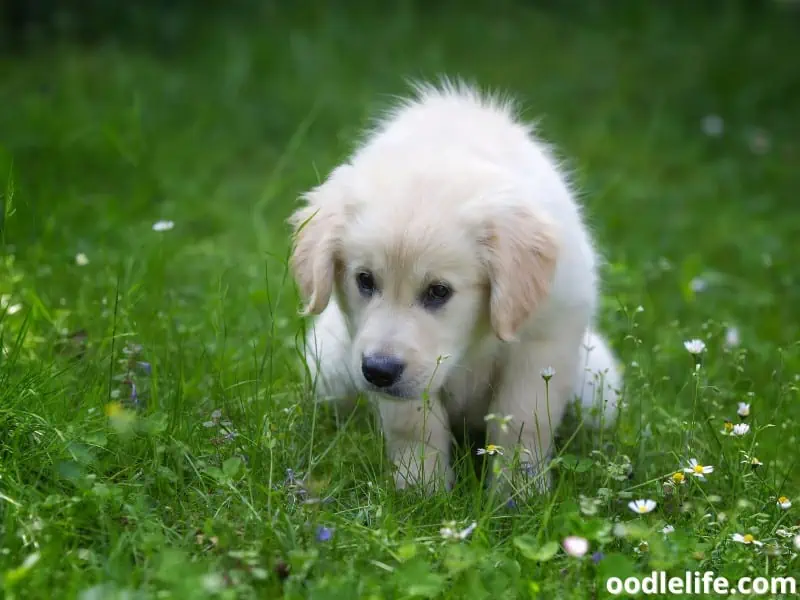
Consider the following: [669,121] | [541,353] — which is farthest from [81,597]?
[669,121]

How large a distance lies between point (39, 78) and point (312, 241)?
Answer: 16.2 feet

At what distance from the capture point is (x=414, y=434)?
3.17 metres

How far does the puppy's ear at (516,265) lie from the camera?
9.59ft

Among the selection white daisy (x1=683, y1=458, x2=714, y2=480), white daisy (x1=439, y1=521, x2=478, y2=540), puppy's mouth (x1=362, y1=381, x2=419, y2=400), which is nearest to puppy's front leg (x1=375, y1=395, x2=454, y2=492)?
puppy's mouth (x1=362, y1=381, x2=419, y2=400)

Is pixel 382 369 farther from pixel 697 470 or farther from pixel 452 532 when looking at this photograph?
pixel 697 470

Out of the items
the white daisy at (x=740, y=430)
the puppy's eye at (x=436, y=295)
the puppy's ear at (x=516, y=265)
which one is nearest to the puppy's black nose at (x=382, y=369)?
the puppy's eye at (x=436, y=295)

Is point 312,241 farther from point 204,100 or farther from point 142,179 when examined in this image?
point 204,100

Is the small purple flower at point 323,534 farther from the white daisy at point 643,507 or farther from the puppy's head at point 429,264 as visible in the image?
the white daisy at point 643,507

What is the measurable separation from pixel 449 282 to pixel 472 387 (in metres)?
0.51

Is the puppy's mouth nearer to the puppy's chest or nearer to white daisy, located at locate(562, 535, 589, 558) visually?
the puppy's chest

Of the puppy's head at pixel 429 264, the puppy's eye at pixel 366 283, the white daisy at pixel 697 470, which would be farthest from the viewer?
the puppy's eye at pixel 366 283

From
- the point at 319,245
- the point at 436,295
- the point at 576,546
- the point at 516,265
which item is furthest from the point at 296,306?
the point at 576,546

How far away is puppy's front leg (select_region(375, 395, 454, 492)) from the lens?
122 inches

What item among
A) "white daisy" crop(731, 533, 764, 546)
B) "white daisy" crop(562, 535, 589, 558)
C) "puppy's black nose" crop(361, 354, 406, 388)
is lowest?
"white daisy" crop(731, 533, 764, 546)
